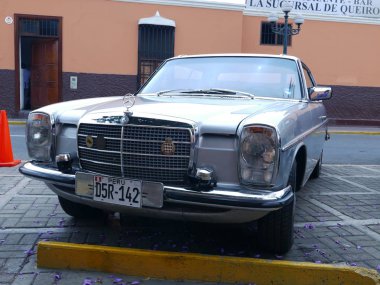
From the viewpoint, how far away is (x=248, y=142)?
285cm

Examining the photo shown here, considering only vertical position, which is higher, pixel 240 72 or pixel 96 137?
pixel 240 72

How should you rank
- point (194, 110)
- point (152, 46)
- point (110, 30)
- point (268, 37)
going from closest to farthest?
point (194, 110) → point (110, 30) → point (152, 46) → point (268, 37)

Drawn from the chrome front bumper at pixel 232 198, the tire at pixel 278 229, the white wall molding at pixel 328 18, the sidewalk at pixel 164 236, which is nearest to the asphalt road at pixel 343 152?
the sidewalk at pixel 164 236

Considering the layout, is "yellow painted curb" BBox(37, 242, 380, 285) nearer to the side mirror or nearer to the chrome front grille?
the chrome front grille

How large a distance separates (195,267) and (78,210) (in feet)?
4.84

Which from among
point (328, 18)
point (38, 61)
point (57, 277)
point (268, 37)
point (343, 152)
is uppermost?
point (328, 18)

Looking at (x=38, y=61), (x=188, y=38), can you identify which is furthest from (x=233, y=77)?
(x=38, y=61)

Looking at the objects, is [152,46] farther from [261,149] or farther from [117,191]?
[261,149]

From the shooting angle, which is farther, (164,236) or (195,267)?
(164,236)

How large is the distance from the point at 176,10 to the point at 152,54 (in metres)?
1.83

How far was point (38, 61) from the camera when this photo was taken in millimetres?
16578

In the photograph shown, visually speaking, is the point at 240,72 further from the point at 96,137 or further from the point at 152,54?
the point at 152,54

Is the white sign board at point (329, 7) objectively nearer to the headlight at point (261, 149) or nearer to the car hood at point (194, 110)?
the car hood at point (194, 110)

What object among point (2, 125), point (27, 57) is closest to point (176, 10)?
point (27, 57)
